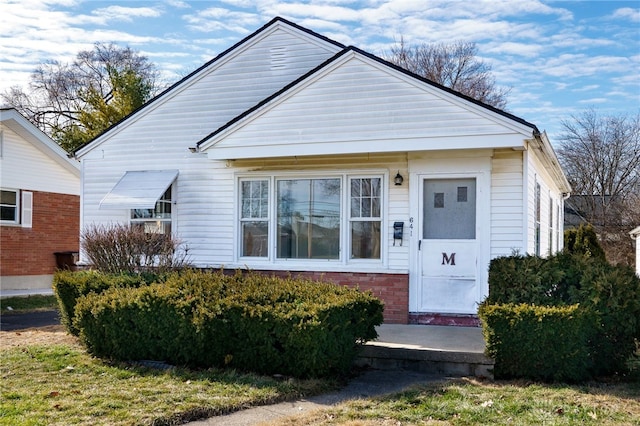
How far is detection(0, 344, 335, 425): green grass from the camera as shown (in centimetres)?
521

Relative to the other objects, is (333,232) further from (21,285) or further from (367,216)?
(21,285)

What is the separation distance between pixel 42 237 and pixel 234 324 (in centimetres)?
1421

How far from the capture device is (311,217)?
10.6 metres

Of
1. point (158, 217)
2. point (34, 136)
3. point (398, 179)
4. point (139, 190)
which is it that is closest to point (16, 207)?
point (34, 136)

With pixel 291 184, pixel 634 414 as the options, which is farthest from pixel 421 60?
pixel 634 414

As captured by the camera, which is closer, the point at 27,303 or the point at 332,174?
the point at 332,174

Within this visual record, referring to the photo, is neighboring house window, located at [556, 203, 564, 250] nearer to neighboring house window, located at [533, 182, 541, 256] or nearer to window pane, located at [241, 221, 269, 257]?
neighboring house window, located at [533, 182, 541, 256]

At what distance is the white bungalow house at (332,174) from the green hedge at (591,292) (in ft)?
6.04

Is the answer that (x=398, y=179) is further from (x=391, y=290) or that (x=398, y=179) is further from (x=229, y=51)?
(x=229, y=51)

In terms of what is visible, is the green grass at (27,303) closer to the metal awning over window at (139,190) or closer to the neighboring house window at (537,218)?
the metal awning over window at (139,190)

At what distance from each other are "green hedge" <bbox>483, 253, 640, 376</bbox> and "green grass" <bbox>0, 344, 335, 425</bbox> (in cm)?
260

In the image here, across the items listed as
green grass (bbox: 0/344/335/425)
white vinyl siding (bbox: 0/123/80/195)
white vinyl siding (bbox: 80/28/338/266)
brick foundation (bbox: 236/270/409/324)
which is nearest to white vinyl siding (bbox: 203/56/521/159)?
white vinyl siding (bbox: 80/28/338/266)

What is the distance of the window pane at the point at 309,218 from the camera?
34.1 feet

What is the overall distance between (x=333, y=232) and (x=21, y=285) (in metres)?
12.1
